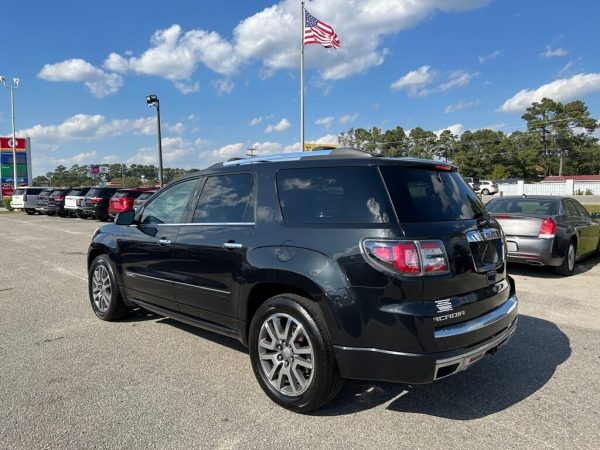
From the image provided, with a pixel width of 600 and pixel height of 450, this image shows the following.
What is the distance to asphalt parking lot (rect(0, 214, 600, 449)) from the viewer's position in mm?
2996

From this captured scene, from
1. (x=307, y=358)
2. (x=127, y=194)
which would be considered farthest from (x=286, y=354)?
(x=127, y=194)

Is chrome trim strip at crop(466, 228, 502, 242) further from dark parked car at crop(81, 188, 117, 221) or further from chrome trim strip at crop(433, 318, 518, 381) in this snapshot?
dark parked car at crop(81, 188, 117, 221)

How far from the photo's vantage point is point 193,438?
2.99 m

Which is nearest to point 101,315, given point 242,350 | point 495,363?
point 242,350

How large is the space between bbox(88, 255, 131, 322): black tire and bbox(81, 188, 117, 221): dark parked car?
63.5ft

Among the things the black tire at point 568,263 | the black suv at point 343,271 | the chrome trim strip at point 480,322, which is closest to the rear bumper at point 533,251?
the black tire at point 568,263

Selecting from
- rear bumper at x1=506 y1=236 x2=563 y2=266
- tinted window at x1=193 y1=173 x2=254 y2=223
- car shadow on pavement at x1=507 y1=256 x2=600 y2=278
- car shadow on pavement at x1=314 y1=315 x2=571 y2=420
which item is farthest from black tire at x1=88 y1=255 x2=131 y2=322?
car shadow on pavement at x1=507 y1=256 x2=600 y2=278

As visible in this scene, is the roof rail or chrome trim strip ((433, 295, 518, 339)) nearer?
chrome trim strip ((433, 295, 518, 339))

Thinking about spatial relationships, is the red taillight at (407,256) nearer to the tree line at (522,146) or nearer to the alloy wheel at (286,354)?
the alloy wheel at (286,354)

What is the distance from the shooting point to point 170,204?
478 cm

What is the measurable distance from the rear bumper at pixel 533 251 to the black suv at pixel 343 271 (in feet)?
14.7

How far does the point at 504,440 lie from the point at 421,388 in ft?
2.77

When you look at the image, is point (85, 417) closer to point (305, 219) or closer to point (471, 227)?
point (305, 219)

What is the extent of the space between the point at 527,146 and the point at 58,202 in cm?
7955
